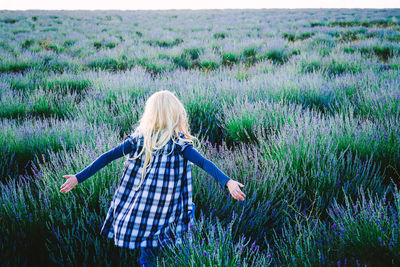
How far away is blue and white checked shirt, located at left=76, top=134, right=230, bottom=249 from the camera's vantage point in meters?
1.49

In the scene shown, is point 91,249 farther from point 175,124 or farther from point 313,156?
point 313,156

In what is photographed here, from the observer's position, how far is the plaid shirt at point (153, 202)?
149 cm

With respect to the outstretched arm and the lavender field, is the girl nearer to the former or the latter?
the outstretched arm

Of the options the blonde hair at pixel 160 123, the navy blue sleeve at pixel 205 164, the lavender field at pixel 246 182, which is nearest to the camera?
the lavender field at pixel 246 182

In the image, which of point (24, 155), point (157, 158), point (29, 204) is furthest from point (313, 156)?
point (24, 155)

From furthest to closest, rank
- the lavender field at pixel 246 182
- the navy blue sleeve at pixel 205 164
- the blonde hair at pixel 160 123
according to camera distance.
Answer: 1. the blonde hair at pixel 160 123
2. the navy blue sleeve at pixel 205 164
3. the lavender field at pixel 246 182

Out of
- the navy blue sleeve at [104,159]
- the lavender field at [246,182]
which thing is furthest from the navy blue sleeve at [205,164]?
the navy blue sleeve at [104,159]

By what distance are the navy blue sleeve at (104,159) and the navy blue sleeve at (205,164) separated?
0.39 m

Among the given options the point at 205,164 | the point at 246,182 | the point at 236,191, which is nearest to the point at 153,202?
the point at 205,164

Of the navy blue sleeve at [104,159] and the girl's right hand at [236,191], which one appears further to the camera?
the navy blue sleeve at [104,159]

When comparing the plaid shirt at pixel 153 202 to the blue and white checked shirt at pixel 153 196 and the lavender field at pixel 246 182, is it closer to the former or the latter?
the blue and white checked shirt at pixel 153 196

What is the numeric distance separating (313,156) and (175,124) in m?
1.11

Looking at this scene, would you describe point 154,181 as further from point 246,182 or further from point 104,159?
point 246,182

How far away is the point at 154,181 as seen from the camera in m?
1.57
